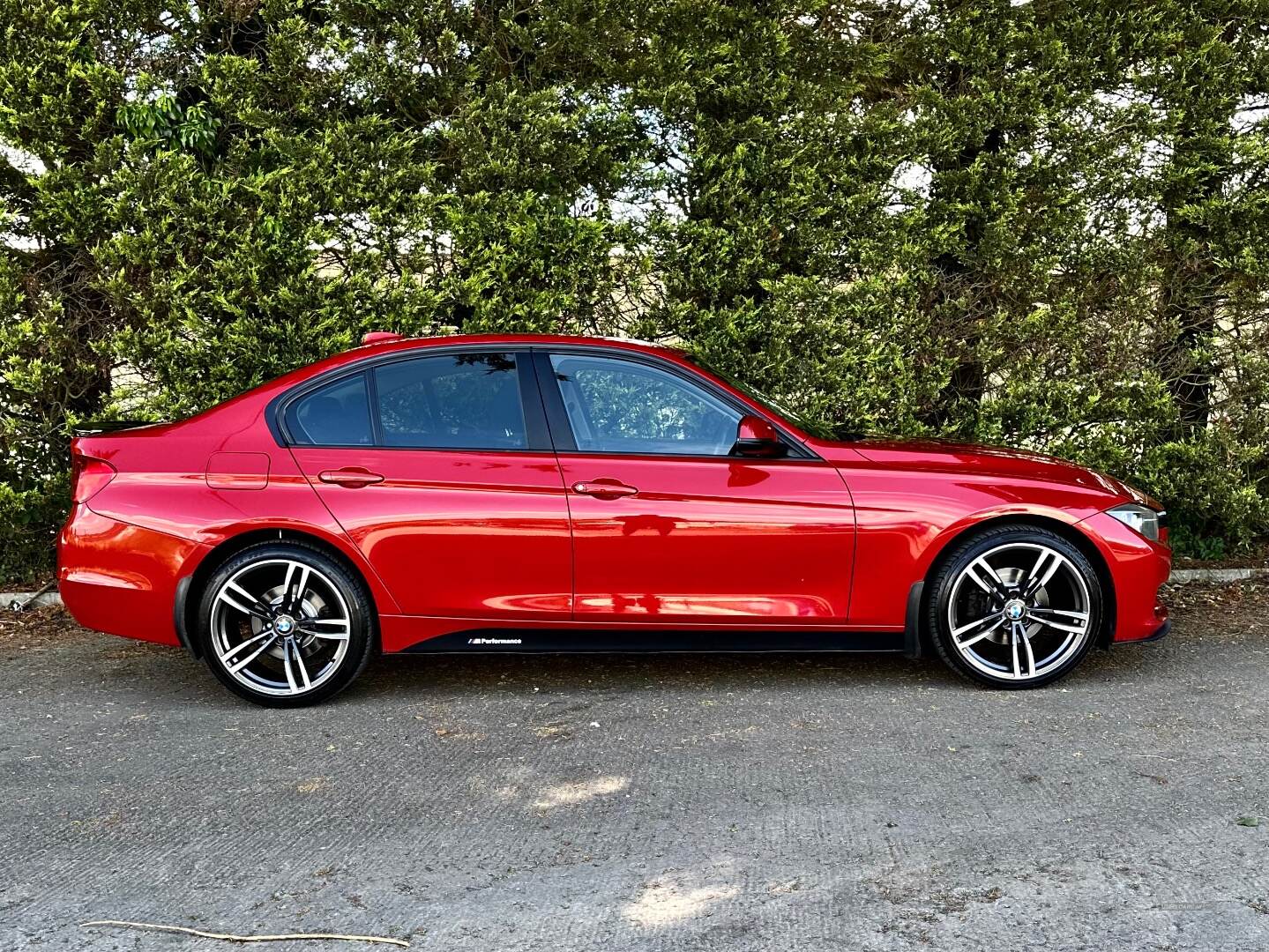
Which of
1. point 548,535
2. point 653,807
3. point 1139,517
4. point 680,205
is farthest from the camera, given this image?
point 680,205

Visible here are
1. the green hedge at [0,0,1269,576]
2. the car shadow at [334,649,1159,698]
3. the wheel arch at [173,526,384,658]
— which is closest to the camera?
the wheel arch at [173,526,384,658]

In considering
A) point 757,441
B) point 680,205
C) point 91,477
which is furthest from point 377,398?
point 680,205

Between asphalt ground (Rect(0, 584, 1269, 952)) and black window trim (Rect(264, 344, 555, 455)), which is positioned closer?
asphalt ground (Rect(0, 584, 1269, 952))

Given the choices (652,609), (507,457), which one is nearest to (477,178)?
(507,457)

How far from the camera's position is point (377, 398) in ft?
17.7

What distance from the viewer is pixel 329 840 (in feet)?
12.3

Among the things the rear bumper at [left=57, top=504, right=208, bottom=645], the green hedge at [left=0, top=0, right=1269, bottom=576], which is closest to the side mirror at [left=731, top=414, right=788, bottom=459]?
the green hedge at [left=0, top=0, right=1269, bottom=576]

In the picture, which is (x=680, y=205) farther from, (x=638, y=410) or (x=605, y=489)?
(x=605, y=489)

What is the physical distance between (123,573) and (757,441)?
291 centimetres

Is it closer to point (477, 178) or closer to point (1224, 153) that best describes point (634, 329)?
point (477, 178)

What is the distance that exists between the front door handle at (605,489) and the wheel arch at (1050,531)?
1408mm

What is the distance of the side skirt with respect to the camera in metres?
5.29

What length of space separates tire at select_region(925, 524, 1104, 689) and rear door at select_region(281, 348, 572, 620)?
1.74 meters

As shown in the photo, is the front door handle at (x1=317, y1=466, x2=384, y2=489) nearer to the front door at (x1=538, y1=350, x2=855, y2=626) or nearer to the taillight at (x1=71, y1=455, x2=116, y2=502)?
the front door at (x1=538, y1=350, x2=855, y2=626)
